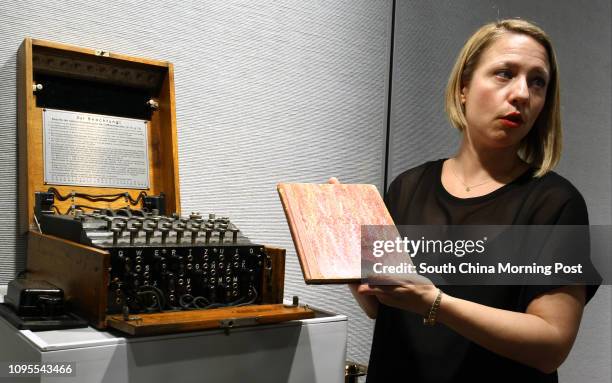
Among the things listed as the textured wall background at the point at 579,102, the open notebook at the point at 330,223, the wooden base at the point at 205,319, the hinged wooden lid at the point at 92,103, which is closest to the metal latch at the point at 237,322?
the wooden base at the point at 205,319

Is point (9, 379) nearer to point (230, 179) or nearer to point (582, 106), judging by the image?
point (230, 179)

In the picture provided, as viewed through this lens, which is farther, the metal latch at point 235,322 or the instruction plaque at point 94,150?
the instruction plaque at point 94,150

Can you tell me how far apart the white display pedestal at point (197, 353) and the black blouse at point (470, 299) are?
0.38ft

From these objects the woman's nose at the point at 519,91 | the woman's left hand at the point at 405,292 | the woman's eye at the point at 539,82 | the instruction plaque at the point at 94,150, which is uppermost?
the woman's eye at the point at 539,82

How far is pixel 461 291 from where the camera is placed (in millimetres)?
1188

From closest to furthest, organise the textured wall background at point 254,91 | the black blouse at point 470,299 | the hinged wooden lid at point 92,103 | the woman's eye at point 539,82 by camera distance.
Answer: the black blouse at point 470,299
the woman's eye at point 539,82
the hinged wooden lid at point 92,103
the textured wall background at point 254,91

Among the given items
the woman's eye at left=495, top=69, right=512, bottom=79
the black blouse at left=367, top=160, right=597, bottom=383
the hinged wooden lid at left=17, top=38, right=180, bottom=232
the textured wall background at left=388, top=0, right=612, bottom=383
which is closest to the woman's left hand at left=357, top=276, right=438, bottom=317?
the black blouse at left=367, top=160, right=597, bottom=383

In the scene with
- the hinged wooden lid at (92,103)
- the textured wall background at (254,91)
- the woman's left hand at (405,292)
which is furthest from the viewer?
the textured wall background at (254,91)

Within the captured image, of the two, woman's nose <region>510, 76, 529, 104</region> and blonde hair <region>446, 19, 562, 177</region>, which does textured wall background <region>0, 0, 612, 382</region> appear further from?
woman's nose <region>510, 76, 529, 104</region>

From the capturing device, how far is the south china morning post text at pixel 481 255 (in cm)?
107

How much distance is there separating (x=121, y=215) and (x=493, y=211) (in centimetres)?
81

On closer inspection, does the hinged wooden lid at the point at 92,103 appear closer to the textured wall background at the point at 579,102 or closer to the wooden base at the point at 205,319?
the wooden base at the point at 205,319

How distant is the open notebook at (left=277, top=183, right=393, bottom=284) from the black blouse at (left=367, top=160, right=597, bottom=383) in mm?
169

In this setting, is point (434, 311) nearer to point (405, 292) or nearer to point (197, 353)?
point (405, 292)
